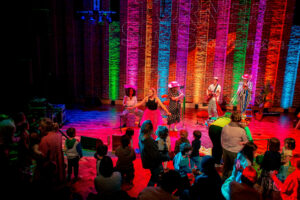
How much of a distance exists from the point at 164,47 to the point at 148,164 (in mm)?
7544

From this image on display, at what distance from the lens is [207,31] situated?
10172 millimetres

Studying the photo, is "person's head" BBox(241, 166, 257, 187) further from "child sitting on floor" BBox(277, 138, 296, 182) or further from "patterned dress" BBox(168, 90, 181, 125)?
"patterned dress" BBox(168, 90, 181, 125)

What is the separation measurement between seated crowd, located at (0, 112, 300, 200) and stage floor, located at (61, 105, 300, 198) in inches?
15.9

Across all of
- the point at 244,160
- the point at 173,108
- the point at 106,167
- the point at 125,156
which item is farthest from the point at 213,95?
the point at 106,167

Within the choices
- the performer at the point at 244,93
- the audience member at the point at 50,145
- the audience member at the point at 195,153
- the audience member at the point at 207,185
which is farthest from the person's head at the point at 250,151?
the performer at the point at 244,93

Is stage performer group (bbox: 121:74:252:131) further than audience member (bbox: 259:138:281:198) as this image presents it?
Yes

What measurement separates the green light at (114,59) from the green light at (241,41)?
4.98 metres

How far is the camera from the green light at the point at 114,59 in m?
10.4

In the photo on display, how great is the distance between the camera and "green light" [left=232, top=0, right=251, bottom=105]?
9.91 metres

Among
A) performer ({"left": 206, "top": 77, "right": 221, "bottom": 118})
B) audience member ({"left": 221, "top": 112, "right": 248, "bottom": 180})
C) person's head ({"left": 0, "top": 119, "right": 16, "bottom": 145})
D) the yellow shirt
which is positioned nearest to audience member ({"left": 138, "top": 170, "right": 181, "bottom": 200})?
audience member ({"left": 221, "top": 112, "right": 248, "bottom": 180})

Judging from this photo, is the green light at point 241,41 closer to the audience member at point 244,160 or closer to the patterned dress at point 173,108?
the patterned dress at point 173,108

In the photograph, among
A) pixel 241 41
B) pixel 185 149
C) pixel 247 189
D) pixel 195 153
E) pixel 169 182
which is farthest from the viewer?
pixel 241 41

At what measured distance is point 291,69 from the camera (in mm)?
10336

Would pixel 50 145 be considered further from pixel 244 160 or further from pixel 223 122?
pixel 223 122
